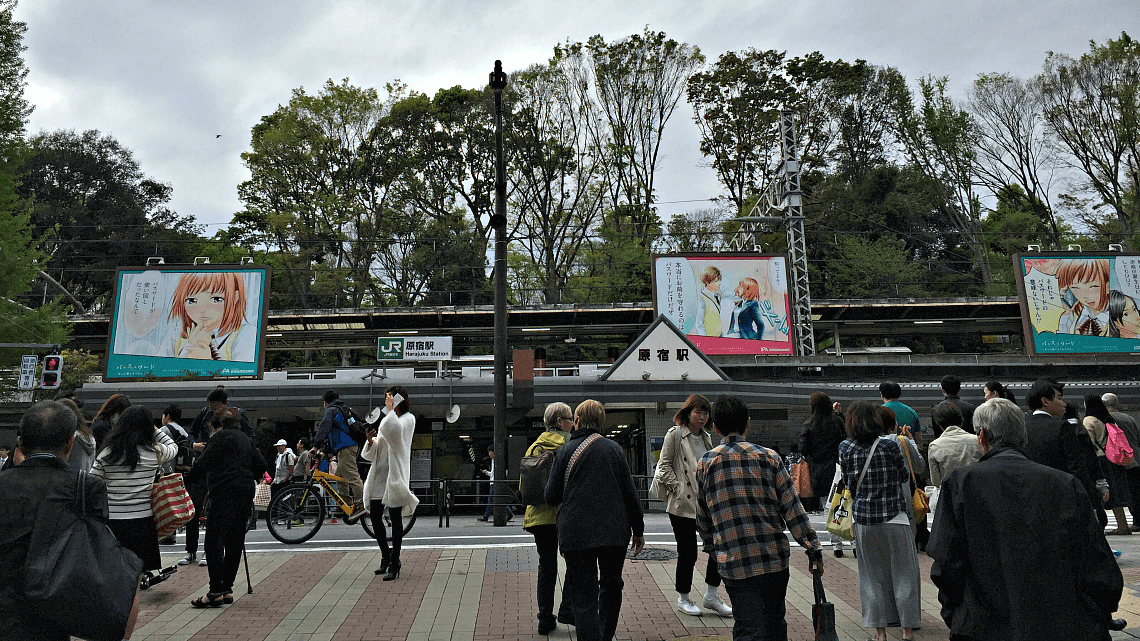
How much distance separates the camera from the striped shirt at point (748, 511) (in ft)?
12.2

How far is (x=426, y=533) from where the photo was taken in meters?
10.0

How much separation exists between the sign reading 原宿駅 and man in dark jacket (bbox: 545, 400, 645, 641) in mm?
18888

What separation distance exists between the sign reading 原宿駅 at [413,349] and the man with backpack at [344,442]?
1445 centimetres

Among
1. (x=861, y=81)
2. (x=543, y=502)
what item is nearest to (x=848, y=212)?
(x=861, y=81)

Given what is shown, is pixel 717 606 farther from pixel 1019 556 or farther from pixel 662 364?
pixel 662 364

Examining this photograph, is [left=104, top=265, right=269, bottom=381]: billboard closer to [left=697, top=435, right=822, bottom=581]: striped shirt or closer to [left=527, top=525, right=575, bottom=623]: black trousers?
[left=527, top=525, right=575, bottom=623]: black trousers

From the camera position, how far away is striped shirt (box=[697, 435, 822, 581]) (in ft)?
12.2

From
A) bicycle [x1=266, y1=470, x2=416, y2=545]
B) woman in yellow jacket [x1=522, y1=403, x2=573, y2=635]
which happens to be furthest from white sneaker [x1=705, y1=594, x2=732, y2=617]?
bicycle [x1=266, y1=470, x2=416, y2=545]

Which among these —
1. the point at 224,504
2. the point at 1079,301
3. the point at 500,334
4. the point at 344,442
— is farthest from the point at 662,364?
the point at 1079,301

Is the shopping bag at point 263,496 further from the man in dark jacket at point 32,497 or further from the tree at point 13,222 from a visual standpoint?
the tree at point 13,222

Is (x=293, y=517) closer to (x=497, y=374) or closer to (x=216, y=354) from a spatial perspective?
(x=497, y=374)

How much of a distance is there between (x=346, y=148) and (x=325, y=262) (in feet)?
19.5

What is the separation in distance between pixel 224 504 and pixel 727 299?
74.8 ft

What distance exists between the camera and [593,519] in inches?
169
